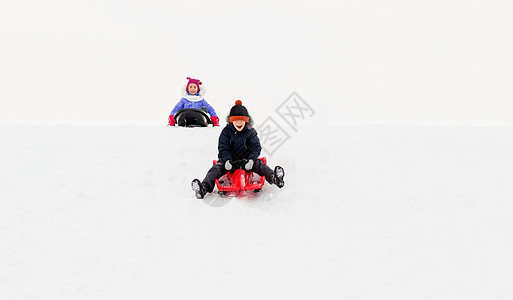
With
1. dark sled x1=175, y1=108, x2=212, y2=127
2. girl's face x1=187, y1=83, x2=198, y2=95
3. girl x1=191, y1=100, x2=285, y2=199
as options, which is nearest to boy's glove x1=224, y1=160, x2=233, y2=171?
girl x1=191, y1=100, x2=285, y2=199

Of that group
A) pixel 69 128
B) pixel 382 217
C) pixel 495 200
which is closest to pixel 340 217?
pixel 382 217

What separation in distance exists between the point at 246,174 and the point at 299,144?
1.82m

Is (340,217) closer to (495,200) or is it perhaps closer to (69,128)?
(495,200)

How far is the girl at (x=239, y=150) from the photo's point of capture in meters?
4.81

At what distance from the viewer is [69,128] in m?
7.12

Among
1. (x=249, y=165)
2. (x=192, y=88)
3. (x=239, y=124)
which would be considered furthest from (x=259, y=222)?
(x=192, y=88)

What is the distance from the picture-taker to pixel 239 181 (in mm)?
4828

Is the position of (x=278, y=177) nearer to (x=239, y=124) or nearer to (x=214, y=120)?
(x=239, y=124)

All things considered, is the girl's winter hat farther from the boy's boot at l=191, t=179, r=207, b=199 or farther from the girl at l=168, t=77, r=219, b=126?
the girl at l=168, t=77, r=219, b=126

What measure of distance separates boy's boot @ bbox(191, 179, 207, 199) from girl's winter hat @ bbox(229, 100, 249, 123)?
3.44 ft

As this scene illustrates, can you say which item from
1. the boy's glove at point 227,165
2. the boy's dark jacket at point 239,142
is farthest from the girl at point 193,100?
the boy's glove at point 227,165

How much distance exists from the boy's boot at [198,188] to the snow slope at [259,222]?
0.44 ft

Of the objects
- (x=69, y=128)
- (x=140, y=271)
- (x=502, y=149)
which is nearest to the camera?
(x=140, y=271)

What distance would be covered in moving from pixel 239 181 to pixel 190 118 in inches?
151
